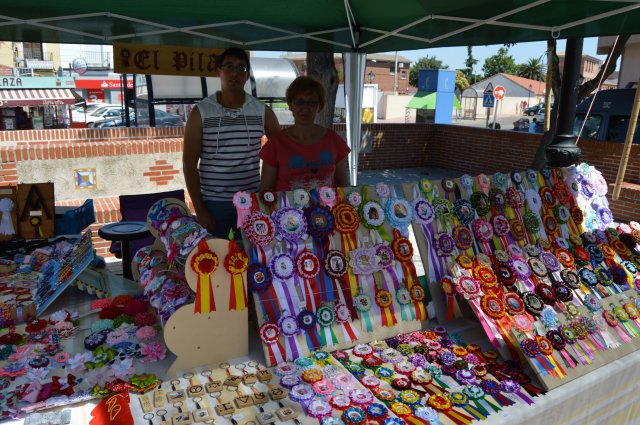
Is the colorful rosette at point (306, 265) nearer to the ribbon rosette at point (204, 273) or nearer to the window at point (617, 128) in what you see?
the ribbon rosette at point (204, 273)

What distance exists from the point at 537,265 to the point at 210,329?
5.12 ft

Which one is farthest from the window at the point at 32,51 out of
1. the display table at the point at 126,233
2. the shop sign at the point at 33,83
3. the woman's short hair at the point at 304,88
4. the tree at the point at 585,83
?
the woman's short hair at the point at 304,88

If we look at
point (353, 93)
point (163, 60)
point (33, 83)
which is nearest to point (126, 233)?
point (163, 60)

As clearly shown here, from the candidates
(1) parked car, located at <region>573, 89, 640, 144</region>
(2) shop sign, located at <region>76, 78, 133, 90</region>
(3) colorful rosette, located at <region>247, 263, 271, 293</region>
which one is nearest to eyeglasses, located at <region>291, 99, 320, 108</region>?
(3) colorful rosette, located at <region>247, 263, 271, 293</region>

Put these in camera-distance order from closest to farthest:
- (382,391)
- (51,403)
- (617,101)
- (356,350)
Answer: (51,403) → (382,391) → (356,350) → (617,101)

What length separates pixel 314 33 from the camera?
13.5ft

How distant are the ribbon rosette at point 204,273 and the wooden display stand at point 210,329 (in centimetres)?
1

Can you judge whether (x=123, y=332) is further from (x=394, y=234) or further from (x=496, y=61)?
(x=496, y=61)

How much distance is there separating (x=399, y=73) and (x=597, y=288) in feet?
211

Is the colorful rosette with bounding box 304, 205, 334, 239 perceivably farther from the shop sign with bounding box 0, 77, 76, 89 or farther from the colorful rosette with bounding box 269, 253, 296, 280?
the shop sign with bounding box 0, 77, 76, 89

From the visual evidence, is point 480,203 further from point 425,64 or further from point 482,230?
point 425,64

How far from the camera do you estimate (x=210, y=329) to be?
6.05 ft

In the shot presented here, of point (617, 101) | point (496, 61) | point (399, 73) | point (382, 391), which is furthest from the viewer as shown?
point (496, 61)

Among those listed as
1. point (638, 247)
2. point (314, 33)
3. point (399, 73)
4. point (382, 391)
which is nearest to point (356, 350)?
point (382, 391)
